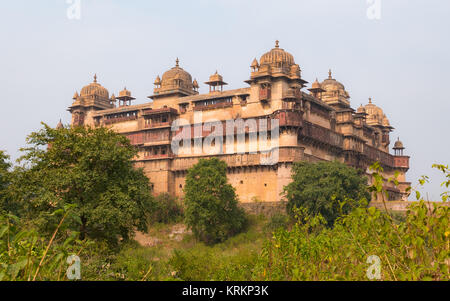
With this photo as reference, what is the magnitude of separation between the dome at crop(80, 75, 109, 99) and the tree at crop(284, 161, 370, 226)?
31748mm

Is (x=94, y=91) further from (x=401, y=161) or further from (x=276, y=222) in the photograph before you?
(x=401, y=161)

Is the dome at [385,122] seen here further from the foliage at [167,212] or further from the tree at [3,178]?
the tree at [3,178]

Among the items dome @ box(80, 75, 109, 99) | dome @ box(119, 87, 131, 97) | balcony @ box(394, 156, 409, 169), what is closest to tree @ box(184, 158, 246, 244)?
dome @ box(119, 87, 131, 97)

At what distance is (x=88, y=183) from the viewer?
33.5 m

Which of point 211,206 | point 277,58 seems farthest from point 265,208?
point 277,58

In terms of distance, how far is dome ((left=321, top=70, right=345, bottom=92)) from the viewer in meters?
76.4

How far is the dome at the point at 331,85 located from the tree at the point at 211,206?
78.5 feet

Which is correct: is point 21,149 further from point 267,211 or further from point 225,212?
point 267,211

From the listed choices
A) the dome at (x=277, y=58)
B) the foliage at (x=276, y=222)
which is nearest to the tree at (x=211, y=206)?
the foliage at (x=276, y=222)

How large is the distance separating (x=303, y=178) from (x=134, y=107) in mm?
26264

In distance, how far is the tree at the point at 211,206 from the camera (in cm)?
5488

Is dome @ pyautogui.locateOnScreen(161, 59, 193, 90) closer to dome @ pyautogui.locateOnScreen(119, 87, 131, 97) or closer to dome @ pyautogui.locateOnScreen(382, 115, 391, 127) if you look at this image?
dome @ pyautogui.locateOnScreen(119, 87, 131, 97)

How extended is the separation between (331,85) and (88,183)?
160 ft
